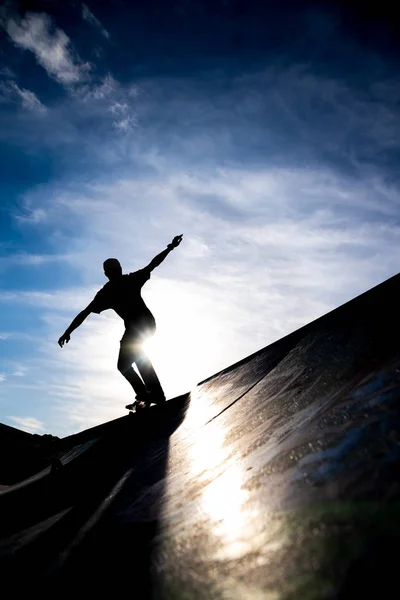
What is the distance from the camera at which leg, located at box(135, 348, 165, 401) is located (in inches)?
147

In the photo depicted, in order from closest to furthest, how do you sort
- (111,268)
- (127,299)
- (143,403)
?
(143,403) → (127,299) → (111,268)

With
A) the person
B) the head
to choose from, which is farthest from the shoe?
the head

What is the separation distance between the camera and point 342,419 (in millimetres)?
1078

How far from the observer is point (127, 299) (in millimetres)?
3922

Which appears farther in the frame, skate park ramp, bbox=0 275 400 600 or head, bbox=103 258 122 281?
head, bbox=103 258 122 281

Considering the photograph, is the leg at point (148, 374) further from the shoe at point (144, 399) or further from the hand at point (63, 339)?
the hand at point (63, 339)

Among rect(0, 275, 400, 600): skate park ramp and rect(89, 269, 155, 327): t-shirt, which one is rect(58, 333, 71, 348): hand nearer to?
rect(89, 269, 155, 327): t-shirt

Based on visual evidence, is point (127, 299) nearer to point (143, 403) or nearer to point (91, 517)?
point (143, 403)

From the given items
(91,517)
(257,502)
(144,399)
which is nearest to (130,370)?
(144,399)

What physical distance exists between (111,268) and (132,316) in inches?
25.5

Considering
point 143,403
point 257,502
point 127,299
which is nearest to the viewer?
point 257,502

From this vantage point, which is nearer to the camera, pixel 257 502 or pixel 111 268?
pixel 257 502

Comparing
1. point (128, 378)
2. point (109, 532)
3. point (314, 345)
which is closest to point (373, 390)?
point (109, 532)

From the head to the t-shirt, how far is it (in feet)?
0.29
